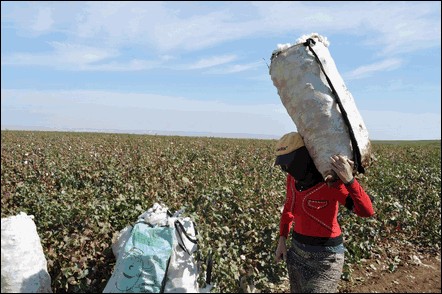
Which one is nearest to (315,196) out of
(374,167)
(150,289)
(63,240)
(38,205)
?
(150,289)

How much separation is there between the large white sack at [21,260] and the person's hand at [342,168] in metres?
2.54

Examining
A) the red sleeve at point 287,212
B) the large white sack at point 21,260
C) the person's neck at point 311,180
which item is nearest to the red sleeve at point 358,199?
the person's neck at point 311,180

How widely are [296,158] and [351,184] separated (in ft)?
1.39

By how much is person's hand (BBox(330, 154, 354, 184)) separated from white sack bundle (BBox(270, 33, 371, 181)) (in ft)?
0.24

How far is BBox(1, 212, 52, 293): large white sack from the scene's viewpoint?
10.4 ft

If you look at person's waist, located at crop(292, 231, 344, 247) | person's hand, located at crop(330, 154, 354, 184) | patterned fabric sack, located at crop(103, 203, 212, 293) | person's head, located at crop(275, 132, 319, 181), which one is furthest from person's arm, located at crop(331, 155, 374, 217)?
patterned fabric sack, located at crop(103, 203, 212, 293)

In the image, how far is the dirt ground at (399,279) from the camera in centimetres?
505

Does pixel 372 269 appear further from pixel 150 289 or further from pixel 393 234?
pixel 150 289

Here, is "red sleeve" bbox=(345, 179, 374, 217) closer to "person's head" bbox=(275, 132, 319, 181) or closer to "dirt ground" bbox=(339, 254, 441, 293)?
"person's head" bbox=(275, 132, 319, 181)

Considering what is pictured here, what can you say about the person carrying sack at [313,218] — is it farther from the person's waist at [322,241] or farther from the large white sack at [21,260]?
the large white sack at [21,260]

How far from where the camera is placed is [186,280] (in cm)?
293

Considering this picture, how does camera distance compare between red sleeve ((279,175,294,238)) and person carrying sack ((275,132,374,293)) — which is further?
red sleeve ((279,175,294,238))

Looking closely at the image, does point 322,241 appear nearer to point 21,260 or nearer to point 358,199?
point 358,199

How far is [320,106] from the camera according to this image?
264 centimetres
